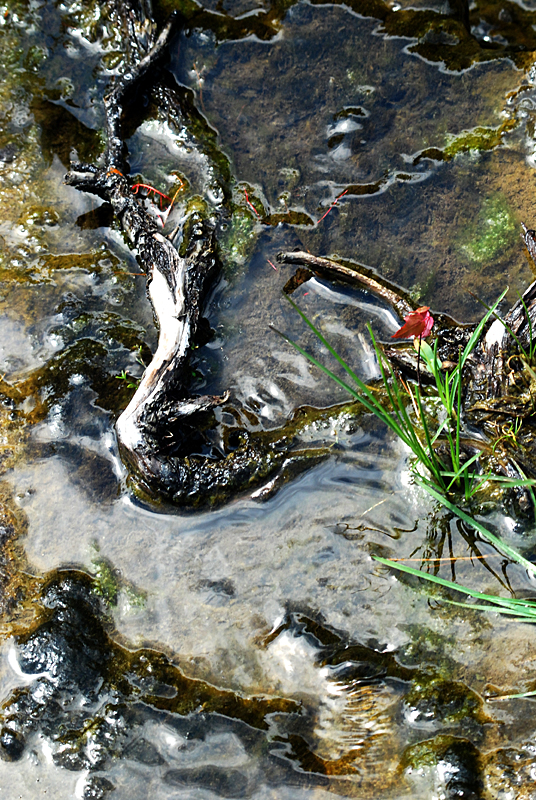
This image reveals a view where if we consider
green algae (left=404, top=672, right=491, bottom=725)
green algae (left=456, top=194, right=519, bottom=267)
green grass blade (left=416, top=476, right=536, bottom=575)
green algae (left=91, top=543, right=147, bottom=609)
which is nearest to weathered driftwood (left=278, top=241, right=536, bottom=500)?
green algae (left=456, top=194, right=519, bottom=267)

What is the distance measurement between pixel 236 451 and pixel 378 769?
1470 mm

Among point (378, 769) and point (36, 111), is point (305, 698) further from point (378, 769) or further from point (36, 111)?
point (36, 111)

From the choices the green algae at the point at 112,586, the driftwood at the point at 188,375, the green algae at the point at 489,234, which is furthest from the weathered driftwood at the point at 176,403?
the green algae at the point at 489,234

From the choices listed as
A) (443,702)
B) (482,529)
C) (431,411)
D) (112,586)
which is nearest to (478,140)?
(431,411)

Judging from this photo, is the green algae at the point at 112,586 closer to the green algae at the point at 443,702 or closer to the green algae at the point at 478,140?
the green algae at the point at 443,702

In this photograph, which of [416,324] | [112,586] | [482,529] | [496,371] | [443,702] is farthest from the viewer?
[496,371]

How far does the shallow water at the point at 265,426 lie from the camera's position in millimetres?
2414

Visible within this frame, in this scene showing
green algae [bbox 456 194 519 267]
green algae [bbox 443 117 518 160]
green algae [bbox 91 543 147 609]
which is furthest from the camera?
green algae [bbox 443 117 518 160]

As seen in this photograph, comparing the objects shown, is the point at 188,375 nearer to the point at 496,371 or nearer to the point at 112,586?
the point at 112,586

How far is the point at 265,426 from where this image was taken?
2982 mm

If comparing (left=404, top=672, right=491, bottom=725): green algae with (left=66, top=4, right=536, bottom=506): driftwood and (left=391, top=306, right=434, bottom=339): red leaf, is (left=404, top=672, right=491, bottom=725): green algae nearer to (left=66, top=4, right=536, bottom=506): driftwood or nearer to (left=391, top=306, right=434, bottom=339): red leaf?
(left=66, top=4, right=536, bottom=506): driftwood

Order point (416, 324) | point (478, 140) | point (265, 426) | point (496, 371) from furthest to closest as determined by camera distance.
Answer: point (478, 140), point (265, 426), point (496, 371), point (416, 324)

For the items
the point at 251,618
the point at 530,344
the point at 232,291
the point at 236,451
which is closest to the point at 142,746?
the point at 251,618

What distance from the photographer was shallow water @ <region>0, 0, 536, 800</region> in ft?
7.92
